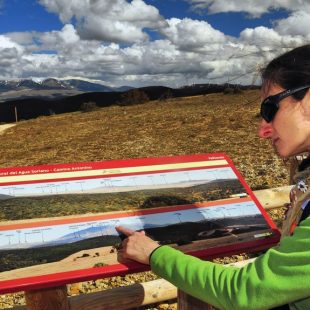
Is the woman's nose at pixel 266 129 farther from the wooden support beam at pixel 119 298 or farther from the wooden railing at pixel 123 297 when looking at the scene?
the wooden support beam at pixel 119 298

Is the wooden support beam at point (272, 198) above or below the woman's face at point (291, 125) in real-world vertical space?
below

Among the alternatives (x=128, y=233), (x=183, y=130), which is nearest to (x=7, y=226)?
(x=128, y=233)

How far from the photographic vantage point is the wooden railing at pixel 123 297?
107 inches

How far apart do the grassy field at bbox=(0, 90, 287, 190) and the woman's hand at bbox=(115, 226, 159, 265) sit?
22.2 ft

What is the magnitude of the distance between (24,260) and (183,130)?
15.2 metres

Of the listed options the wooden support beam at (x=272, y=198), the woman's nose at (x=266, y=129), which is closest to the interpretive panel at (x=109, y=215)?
the woman's nose at (x=266, y=129)

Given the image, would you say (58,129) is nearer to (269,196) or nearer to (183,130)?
(183,130)

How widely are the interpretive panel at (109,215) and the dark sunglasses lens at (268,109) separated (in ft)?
3.65

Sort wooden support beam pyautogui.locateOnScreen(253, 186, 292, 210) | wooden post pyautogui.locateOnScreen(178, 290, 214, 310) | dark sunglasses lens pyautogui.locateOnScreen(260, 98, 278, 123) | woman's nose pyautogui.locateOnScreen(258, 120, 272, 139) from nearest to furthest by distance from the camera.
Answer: dark sunglasses lens pyautogui.locateOnScreen(260, 98, 278, 123) < woman's nose pyautogui.locateOnScreen(258, 120, 272, 139) < wooden post pyautogui.locateOnScreen(178, 290, 214, 310) < wooden support beam pyautogui.locateOnScreen(253, 186, 292, 210)

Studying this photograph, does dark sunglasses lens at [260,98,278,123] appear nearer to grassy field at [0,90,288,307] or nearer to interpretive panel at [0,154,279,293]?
interpretive panel at [0,154,279,293]

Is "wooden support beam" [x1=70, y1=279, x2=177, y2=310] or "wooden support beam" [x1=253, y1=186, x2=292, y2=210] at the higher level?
"wooden support beam" [x1=253, y1=186, x2=292, y2=210]

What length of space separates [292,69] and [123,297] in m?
2.62

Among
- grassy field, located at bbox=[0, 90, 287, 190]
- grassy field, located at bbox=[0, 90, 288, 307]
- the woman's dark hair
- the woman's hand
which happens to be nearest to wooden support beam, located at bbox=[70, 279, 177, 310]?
the woman's hand

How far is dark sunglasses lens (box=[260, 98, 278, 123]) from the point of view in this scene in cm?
213
